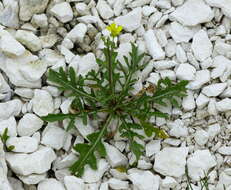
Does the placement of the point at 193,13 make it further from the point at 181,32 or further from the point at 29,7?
the point at 29,7

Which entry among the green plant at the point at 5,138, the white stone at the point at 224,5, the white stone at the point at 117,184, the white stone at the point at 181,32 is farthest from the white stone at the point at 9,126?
the white stone at the point at 224,5

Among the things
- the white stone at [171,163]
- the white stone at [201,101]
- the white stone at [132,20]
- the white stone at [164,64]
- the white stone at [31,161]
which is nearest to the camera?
the white stone at [31,161]

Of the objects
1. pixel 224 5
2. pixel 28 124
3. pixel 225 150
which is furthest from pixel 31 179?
pixel 224 5

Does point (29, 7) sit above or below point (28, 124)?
above

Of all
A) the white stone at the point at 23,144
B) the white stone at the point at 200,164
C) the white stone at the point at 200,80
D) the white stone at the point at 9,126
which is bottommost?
the white stone at the point at 200,164

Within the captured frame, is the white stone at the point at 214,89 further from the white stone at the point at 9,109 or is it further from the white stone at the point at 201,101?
the white stone at the point at 9,109

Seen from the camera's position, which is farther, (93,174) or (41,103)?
(41,103)

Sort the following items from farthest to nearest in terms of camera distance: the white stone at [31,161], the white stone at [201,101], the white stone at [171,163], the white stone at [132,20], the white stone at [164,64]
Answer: the white stone at [132,20] → the white stone at [164,64] → the white stone at [201,101] → the white stone at [171,163] → the white stone at [31,161]
